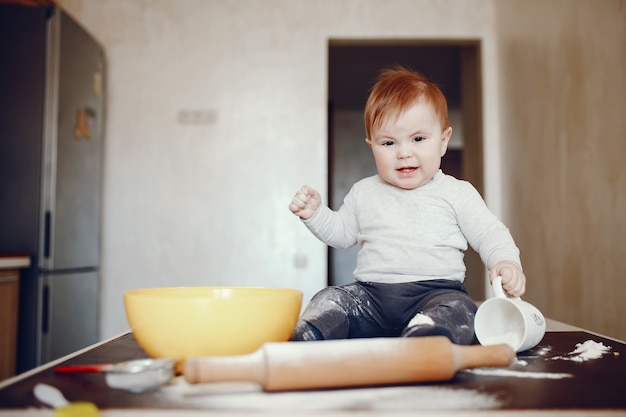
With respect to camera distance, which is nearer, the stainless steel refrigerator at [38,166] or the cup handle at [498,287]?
the cup handle at [498,287]

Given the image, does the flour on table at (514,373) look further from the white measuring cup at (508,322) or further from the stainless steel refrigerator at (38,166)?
the stainless steel refrigerator at (38,166)

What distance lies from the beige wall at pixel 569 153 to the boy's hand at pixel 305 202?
1.19 m

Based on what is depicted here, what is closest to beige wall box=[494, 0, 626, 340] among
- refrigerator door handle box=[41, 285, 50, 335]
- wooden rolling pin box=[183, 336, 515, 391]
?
wooden rolling pin box=[183, 336, 515, 391]

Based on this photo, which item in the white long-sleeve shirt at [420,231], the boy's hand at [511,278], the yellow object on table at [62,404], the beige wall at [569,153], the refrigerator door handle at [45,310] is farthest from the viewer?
the refrigerator door handle at [45,310]

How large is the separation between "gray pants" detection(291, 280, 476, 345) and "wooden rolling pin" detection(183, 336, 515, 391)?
0.10 metres

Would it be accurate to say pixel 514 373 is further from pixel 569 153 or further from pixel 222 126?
pixel 222 126

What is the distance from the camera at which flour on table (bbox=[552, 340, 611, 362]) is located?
625mm

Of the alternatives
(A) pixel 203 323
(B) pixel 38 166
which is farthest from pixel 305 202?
(B) pixel 38 166

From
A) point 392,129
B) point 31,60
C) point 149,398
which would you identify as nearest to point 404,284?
point 392,129

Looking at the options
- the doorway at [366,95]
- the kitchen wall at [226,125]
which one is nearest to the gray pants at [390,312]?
the doorway at [366,95]

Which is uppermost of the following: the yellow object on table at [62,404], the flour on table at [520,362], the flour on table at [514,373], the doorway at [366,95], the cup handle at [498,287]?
the doorway at [366,95]

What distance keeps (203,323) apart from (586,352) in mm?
483

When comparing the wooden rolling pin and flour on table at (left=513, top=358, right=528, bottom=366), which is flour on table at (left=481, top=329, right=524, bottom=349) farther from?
the wooden rolling pin

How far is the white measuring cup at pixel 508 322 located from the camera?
0.65 metres
